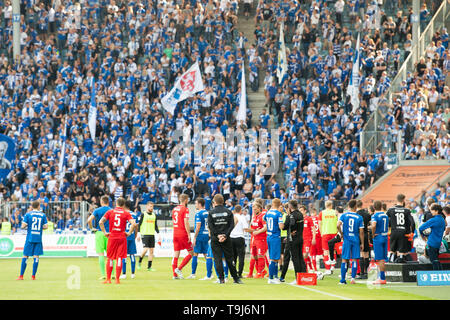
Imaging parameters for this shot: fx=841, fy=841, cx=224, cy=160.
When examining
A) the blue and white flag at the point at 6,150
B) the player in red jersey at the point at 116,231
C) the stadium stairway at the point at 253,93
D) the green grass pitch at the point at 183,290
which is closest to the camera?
the green grass pitch at the point at 183,290

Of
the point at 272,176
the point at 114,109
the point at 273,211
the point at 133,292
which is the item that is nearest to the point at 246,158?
the point at 272,176

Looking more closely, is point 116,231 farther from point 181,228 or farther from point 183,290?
point 181,228

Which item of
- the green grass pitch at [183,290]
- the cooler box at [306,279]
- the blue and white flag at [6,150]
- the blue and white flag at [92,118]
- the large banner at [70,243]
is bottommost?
the green grass pitch at [183,290]

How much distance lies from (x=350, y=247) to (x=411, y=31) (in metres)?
23.8

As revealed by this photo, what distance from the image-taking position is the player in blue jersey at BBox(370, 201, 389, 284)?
20.6 metres

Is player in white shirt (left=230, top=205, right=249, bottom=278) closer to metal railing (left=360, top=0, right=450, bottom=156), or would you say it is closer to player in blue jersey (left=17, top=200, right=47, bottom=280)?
player in blue jersey (left=17, top=200, right=47, bottom=280)

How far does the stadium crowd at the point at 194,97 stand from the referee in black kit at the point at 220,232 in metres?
13.9

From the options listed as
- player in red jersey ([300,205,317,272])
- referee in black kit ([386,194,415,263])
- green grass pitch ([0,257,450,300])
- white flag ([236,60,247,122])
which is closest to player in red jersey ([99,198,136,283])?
green grass pitch ([0,257,450,300])

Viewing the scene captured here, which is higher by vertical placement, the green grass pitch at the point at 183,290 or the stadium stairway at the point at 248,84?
the stadium stairway at the point at 248,84

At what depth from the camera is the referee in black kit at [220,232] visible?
2034cm

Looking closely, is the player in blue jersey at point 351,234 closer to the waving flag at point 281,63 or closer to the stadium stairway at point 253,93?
the stadium stairway at point 253,93

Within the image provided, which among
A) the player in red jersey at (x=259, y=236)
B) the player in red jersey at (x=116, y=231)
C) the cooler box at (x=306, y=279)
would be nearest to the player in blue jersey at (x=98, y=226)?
the player in red jersey at (x=116, y=231)

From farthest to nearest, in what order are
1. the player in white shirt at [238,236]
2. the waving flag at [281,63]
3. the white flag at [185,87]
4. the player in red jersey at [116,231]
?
1. the waving flag at [281,63]
2. the white flag at [185,87]
3. the player in white shirt at [238,236]
4. the player in red jersey at [116,231]

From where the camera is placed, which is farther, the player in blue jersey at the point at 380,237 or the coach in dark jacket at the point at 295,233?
the player in blue jersey at the point at 380,237
